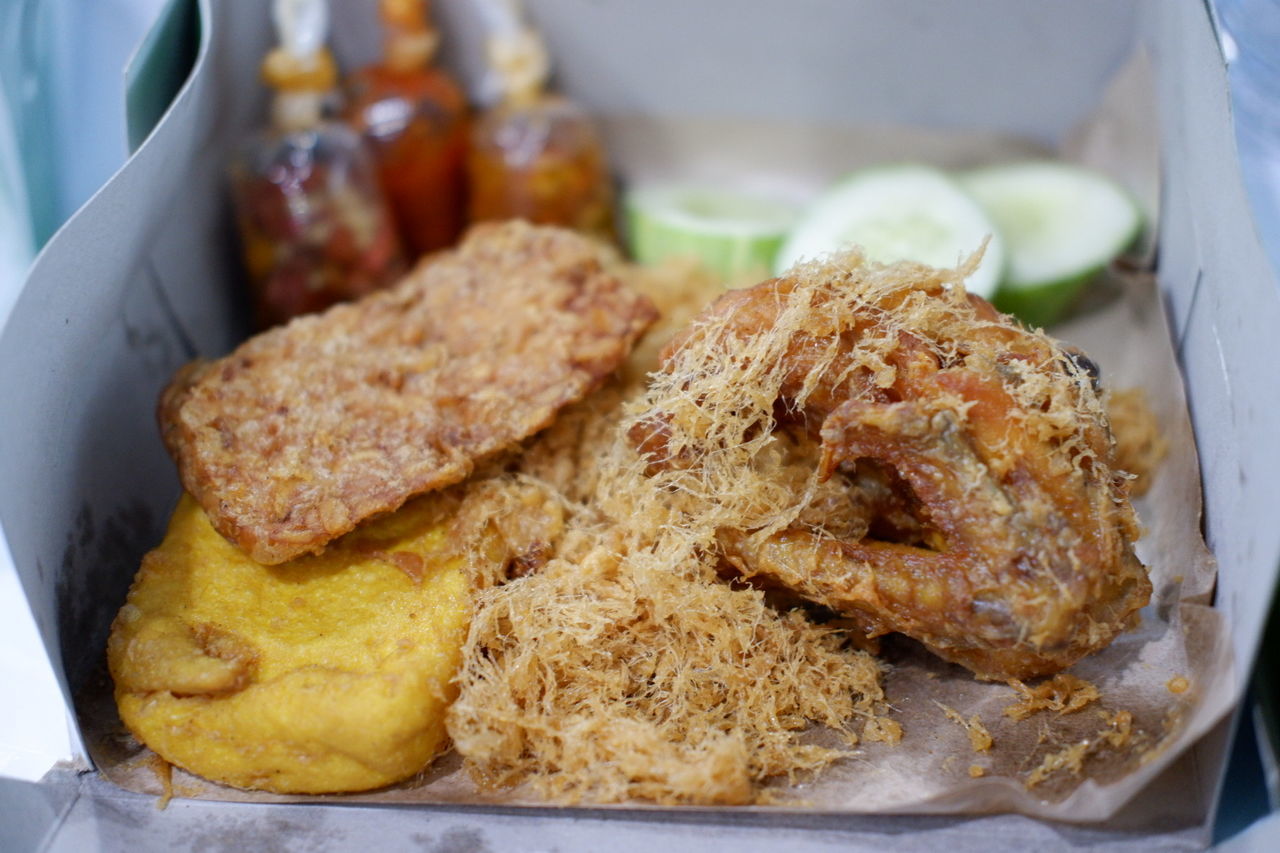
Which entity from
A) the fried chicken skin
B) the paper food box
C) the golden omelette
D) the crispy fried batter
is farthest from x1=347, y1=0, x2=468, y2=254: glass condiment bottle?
the crispy fried batter

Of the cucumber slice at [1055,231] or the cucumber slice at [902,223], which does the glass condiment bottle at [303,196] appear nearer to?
the cucumber slice at [902,223]

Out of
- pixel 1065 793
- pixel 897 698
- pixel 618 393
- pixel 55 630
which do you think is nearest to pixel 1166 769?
pixel 1065 793

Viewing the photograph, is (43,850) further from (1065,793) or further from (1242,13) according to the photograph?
(1242,13)

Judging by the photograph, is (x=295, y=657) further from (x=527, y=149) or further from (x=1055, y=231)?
(x=1055, y=231)

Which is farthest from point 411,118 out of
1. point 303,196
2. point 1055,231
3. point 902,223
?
point 1055,231

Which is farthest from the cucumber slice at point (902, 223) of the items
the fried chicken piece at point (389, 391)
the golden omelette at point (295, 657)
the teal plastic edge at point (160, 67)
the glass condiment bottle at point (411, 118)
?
the teal plastic edge at point (160, 67)
